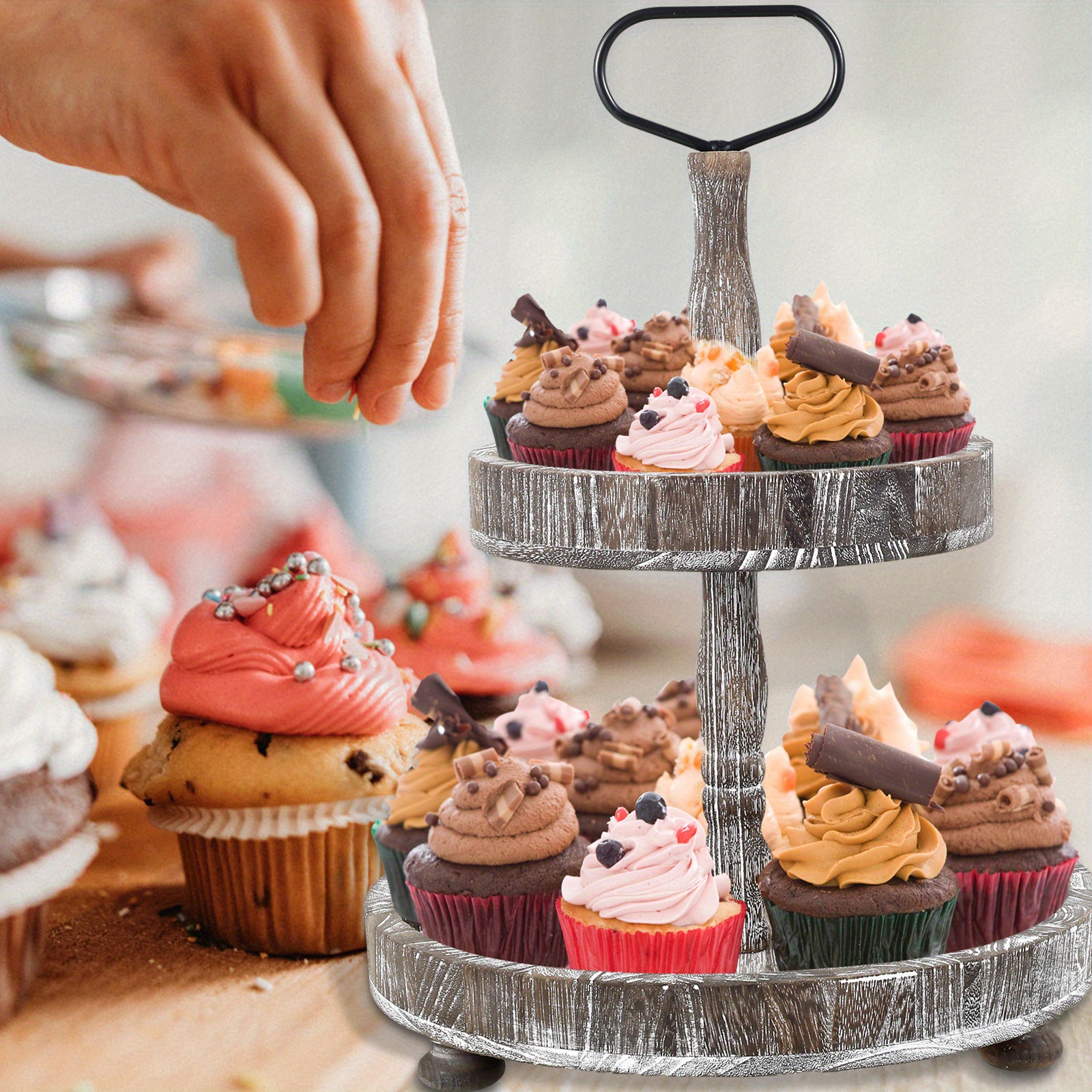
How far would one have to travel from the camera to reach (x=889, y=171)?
3361 mm

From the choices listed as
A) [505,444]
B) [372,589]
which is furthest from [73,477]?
[505,444]

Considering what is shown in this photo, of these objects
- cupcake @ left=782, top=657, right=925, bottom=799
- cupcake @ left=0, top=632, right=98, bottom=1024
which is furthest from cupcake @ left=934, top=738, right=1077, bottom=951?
cupcake @ left=0, top=632, right=98, bottom=1024

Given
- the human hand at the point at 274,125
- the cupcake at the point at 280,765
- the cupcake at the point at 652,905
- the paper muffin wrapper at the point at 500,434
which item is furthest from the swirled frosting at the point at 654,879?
the human hand at the point at 274,125

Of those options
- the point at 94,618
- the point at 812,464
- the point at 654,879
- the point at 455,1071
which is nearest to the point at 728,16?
the point at 812,464

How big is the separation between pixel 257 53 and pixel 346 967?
1546 mm

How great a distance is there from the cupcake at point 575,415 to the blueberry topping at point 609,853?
0.42 m

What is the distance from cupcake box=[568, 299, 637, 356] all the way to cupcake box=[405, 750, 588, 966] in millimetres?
547

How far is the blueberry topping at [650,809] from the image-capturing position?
1.45 meters

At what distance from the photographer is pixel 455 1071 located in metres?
1.45

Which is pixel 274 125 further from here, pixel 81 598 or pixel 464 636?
pixel 464 636

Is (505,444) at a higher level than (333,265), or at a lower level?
lower

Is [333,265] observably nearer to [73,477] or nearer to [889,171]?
[73,477]

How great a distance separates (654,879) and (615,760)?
35 cm

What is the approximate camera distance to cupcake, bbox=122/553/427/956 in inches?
76.9
